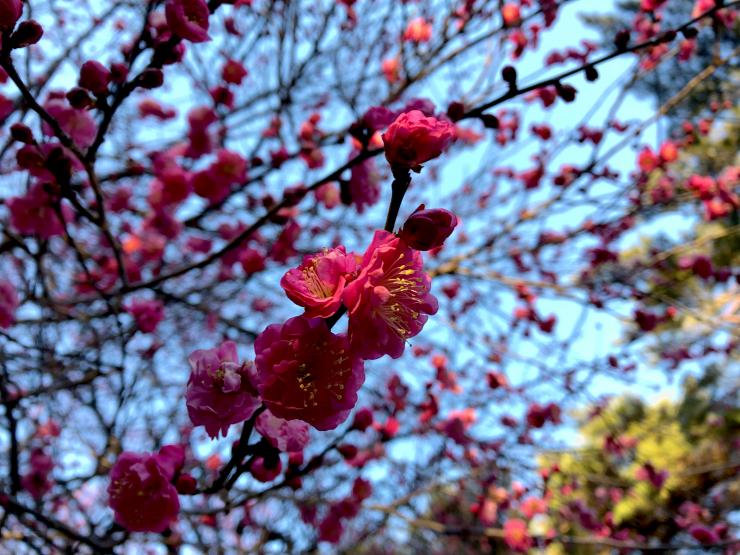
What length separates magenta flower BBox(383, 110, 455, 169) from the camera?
3.42 feet

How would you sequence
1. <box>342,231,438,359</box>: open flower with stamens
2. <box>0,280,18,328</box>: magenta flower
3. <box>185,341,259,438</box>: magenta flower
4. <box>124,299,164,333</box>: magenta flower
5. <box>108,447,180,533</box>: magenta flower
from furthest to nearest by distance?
<box>124,299,164,333</box>: magenta flower
<box>0,280,18,328</box>: magenta flower
<box>108,447,180,533</box>: magenta flower
<box>185,341,259,438</box>: magenta flower
<box>342,231,438,359</box>: open flower with stamens

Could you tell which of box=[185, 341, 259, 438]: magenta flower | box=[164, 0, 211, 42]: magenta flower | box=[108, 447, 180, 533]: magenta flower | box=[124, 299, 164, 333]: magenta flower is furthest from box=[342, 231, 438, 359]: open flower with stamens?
box=[124, 299, 164, 333]: magenta flower

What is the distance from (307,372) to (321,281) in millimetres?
175

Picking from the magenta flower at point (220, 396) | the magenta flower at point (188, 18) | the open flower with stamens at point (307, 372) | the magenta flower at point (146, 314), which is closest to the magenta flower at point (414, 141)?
the open flower with stamens at point (307, 372)

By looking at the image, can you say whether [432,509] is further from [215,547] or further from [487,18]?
[487,18]

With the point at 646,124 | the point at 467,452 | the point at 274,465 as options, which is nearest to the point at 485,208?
the point at 646,124

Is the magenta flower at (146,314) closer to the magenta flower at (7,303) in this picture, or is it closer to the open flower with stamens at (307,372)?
the magenta flower at (7,303)

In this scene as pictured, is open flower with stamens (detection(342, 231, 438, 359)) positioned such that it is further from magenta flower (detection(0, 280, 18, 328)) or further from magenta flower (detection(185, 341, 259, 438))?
magenta flower (detection(0, 280, 18, 328))

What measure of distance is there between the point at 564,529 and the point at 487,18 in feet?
12.8

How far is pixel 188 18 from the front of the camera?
1.55 meters

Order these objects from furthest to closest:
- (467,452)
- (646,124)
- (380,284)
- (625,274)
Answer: (467,452), (625,274), (646,124), (380,284)

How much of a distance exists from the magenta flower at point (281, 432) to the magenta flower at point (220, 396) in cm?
7

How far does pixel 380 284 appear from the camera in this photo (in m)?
1.00

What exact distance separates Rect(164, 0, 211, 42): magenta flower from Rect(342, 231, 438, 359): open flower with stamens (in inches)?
36.7
